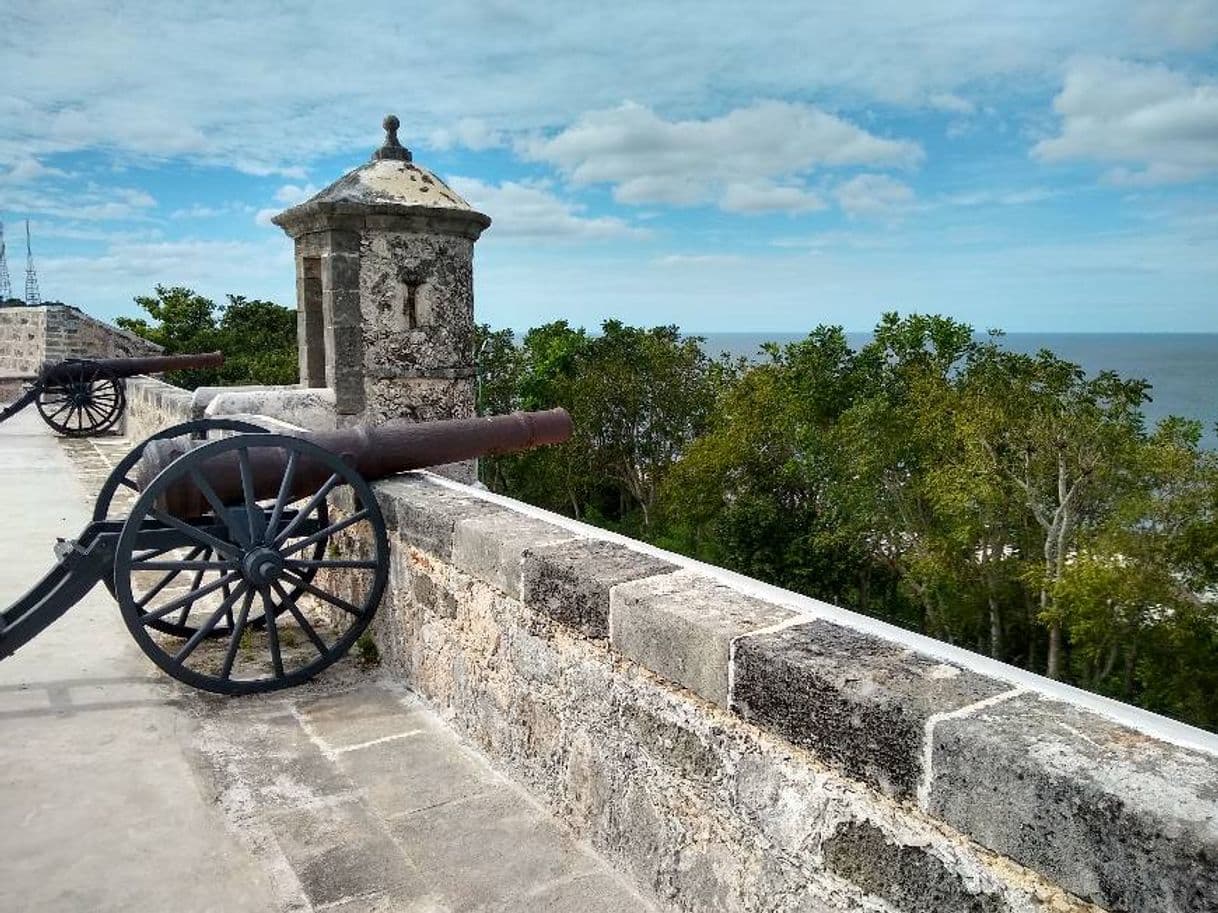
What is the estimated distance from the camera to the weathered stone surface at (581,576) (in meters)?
2.53

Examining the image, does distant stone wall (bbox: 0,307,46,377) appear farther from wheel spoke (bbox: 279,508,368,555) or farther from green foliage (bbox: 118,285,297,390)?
wheel spoke (bbox: 279,508,368,555)

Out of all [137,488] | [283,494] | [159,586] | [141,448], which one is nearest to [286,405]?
[141,448]

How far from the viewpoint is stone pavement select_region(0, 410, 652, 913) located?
239 cm

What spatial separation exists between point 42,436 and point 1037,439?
54.2 feet

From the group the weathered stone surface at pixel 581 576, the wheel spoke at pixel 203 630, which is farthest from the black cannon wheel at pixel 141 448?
the weathered stone surface at pixel 581 576

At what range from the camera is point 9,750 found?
10.2 feet

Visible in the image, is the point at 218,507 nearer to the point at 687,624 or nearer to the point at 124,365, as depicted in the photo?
the point at 687,624

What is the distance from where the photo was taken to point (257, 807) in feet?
9.20

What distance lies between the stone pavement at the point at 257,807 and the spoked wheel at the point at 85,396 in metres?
9.95

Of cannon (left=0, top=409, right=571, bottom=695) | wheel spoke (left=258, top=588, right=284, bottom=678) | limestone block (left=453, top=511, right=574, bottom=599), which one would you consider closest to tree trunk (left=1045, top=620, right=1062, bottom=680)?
cannon (left=0, top=409, right=571, bottom=695)

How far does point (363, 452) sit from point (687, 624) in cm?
223

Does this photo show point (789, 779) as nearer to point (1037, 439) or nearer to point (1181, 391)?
point (1037, 439)

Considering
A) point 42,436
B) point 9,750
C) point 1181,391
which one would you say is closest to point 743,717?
point 9,750

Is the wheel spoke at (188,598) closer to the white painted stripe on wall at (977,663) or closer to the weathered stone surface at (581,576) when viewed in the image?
the weathered stone surface at (581,576)
